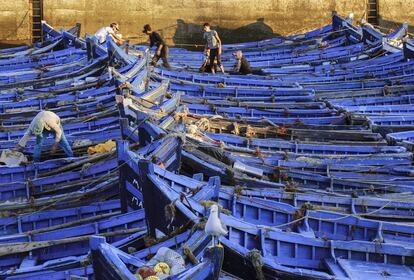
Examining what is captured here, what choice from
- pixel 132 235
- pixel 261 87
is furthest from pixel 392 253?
pixel 261 87

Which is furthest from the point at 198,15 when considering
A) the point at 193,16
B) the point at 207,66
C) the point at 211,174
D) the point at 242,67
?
the point at 211,174

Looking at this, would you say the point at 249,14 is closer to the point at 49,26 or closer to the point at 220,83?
the point at 49,26

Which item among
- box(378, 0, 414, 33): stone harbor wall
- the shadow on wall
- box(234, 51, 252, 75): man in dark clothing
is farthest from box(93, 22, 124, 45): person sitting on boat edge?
box(378, 0, 414, 33): stone harbor wall

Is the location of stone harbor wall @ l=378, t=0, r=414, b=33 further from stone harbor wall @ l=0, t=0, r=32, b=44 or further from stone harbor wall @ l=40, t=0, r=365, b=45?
stone harbor wall @ l=0, t=0, r=32, b=44

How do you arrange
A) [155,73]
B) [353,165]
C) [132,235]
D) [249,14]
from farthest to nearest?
[249,14] → [155,73] → [353,165] → [132,235]

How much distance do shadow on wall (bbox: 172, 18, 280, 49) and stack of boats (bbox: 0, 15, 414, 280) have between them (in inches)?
313

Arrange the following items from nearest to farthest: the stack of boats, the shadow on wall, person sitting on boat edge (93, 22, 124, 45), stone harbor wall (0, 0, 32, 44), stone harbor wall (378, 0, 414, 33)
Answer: the stack of boats
person sitting on boat edge (93, 22, 124, 45)
stone harbor wall (0, 0, 32, 44)
the shadow on wall
stone harbor wall (378, 0, 414, 33)

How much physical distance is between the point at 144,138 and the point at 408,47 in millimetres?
12685

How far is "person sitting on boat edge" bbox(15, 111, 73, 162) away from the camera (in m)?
14.1

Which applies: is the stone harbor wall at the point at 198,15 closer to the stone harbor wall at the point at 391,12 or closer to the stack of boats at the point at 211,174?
the stone harbor wall at the point at 391,12

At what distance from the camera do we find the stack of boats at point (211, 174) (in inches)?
386

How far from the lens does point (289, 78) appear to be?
23.5 metres

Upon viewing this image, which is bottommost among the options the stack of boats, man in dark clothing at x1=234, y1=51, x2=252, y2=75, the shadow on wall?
the stack of boats

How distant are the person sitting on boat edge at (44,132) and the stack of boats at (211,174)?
29 cm
